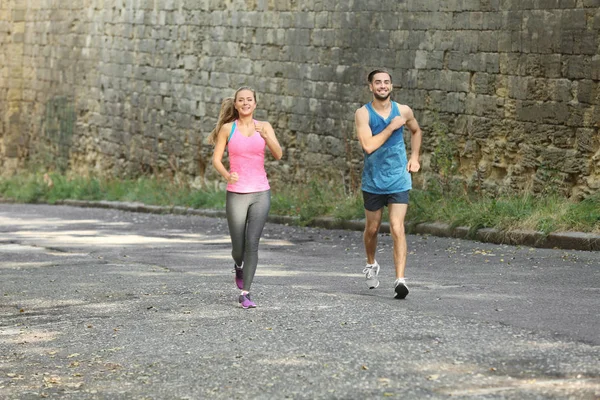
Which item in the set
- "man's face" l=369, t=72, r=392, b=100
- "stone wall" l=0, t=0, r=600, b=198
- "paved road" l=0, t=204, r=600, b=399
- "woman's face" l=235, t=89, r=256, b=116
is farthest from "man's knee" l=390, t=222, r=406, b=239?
"stone wall" l=0, t=0, r=600, b=198

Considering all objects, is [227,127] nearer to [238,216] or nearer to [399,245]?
[238,216]

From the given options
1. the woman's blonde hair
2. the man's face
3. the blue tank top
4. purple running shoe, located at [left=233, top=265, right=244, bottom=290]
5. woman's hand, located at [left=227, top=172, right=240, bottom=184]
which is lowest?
purple running shoe, located at [left=233, top=265, right=244, bottom=290]

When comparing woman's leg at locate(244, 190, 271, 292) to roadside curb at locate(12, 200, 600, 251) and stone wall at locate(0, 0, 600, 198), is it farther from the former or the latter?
stone wall at locate(0, 0, 600, 198)

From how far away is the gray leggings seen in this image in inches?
330

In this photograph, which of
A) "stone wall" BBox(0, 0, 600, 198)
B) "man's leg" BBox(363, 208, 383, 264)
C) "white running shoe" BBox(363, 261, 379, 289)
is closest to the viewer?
"man's leg" BBox(363, 208, 383, 264)

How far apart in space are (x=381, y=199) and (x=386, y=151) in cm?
35

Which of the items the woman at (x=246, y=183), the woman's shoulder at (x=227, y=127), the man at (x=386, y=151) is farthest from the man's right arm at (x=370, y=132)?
the woman's shoulder at (x=227, y=127)

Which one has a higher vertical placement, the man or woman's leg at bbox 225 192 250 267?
the man

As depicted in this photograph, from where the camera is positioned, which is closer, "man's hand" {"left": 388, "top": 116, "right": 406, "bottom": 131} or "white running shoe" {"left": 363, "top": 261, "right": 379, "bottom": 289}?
"man's hand" {"left": 388, "top": 116, "right": 406, "bottom": 131}

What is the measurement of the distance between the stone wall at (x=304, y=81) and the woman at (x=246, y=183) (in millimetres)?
5762


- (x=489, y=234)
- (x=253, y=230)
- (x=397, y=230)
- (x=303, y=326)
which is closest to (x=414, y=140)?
(x=397, y=230)

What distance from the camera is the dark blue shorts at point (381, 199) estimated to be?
880 centimetres

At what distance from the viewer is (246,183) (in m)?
8.39

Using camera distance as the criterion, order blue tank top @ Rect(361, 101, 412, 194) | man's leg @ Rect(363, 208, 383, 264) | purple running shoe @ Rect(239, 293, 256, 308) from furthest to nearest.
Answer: man's leg @ Rect(363, 208, 383, 264) < blue tank top @ Rect(361, 101, 412, 194) < purple running shoe @ Rect(239, 293, 256, 308)
